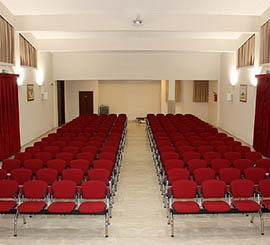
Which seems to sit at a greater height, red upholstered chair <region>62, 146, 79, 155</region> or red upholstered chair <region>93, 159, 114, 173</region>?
red upholstered chair <region>62, 146, 79, 155</region>

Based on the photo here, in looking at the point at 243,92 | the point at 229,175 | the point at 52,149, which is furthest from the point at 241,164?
the point at 243,92

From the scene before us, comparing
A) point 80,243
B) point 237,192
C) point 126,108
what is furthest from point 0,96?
point 126,108

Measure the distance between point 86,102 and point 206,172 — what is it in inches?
652

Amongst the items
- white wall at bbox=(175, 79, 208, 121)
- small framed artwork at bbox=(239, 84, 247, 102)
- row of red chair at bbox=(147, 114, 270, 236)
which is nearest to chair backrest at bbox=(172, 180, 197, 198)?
row of red chair at bbox=(147, 114, 270, 236)

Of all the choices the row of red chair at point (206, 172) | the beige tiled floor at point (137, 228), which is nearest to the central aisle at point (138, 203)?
the beige tiled floor at point (137, 228)

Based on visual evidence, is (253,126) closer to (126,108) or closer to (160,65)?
(160,65)

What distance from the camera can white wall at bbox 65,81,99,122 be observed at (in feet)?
73.9

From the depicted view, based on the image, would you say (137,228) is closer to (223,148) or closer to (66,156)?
(66,156)

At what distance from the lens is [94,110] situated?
2284cm

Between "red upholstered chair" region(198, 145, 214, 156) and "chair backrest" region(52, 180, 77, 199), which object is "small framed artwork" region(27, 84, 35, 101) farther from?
"chair backrest" region(52, 180, 77, 199)

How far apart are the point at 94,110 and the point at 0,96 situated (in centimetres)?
1204

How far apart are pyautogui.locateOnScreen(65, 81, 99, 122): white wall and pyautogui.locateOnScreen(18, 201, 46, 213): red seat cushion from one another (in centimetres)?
1689

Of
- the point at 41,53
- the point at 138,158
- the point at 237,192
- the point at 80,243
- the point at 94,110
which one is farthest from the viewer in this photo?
the point at 94,110

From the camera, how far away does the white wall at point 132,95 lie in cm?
2344
